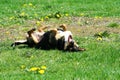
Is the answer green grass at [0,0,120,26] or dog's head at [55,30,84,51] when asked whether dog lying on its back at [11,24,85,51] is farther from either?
green grass at [0,0,120,26]

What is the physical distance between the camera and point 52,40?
9.72 m

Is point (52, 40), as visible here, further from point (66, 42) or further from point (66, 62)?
point (66, 62)

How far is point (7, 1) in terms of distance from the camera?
58.0ft

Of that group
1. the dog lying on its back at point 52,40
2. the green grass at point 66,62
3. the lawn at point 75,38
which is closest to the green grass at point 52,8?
the lawn at point 75,38

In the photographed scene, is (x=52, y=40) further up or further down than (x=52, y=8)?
further up

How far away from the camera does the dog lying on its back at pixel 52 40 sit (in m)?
9.44

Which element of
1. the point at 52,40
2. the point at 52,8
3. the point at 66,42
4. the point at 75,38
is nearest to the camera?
the point at 66,42

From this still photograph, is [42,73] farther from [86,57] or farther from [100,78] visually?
[86,57]

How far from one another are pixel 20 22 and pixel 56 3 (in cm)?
Answer: 435

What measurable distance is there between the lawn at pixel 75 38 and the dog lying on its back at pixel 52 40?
21 cm

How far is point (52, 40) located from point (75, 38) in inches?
48.5

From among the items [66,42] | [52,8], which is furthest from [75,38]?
[52,8]

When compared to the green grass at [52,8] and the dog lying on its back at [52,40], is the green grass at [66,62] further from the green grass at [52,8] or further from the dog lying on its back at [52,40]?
the green grass at [52,8]

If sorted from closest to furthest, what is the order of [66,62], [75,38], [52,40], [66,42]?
[66,62], [66,42], [52,40], [75,38]
